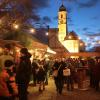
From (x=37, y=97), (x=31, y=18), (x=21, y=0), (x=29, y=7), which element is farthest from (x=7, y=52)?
(x=31, y=18)

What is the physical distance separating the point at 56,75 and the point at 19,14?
38.1 ft

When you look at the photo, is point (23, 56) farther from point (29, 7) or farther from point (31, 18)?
point (31, 18)

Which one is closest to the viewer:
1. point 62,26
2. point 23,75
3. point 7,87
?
point 7,87

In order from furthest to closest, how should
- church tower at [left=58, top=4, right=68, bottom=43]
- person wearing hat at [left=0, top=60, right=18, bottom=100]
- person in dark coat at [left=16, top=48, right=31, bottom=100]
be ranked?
church tower at [left=58, top=4, right=68, bottom=43]
person in dark coat at [left=16, top=48, right=31, bottom=100]
person wearing hat at [left=0, top=60, right=18, bottom=100]

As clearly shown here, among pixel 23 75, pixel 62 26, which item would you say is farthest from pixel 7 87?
pixel 62 26

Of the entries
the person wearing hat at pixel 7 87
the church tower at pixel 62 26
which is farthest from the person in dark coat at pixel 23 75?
the church tower at pixel 62 26

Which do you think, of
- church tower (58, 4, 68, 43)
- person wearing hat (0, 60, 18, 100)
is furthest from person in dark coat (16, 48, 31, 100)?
church tower (58, 4, 68, 43)

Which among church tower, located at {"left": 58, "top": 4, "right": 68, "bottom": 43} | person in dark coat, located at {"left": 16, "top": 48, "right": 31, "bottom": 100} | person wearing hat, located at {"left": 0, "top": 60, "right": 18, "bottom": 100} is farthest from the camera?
church tower, located at {"left": 58, "top": 4, "right": 68, "bottom": 43}

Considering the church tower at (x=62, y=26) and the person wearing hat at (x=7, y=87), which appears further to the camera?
the church tower at (x=62, y=26)

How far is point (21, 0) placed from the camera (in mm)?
31984

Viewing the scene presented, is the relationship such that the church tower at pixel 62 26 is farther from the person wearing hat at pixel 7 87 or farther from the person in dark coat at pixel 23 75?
the person wearing hat at pixel 7 87

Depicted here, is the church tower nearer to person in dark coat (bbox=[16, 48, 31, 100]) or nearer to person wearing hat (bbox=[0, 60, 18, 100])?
person in dark coat (bbox=[16, 48, 31, 100])

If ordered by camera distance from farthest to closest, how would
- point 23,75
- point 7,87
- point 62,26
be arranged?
point 62,26 → point 23,75 → point 7,87

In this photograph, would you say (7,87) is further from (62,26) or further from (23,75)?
(62,26)
